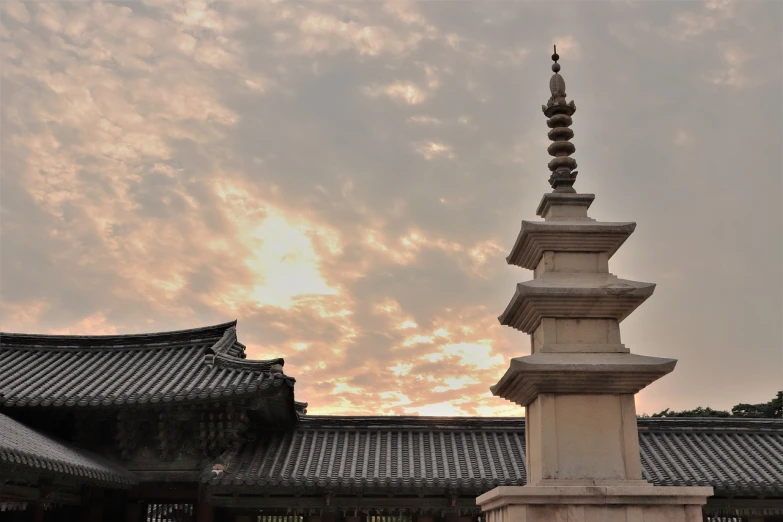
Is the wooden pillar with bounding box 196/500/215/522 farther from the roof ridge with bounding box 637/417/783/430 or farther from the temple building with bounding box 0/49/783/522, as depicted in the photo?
the roof ridge with bounding box 637/417/783/430

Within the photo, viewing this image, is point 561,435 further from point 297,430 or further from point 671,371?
point 297,430

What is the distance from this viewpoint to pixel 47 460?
10.5 m

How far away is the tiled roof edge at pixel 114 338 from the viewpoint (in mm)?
17797

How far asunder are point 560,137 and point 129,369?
1185 centimetres

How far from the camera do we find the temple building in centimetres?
789

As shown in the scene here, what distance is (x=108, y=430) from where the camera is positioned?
14.6 metres

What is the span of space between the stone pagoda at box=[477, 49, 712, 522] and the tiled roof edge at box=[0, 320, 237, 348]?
10.8 meters

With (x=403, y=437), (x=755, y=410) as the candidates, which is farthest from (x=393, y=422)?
(x=755, y=410)

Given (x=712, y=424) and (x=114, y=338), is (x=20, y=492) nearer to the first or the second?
(x=114, y=338)

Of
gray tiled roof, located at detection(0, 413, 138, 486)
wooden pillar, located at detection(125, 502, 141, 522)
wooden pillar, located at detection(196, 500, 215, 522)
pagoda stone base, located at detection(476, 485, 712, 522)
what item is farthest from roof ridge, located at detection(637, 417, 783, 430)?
gray tiled roof, located at detection(0, 413, 138, 486)

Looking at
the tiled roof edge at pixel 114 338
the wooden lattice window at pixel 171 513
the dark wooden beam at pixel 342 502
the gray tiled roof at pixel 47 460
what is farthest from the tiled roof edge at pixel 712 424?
the gray tiled roof at pixel 47 460

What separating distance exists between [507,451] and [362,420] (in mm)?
3443

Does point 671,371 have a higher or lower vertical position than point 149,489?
higher

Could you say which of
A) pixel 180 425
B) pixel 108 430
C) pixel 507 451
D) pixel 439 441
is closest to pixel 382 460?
pixel 439 441
